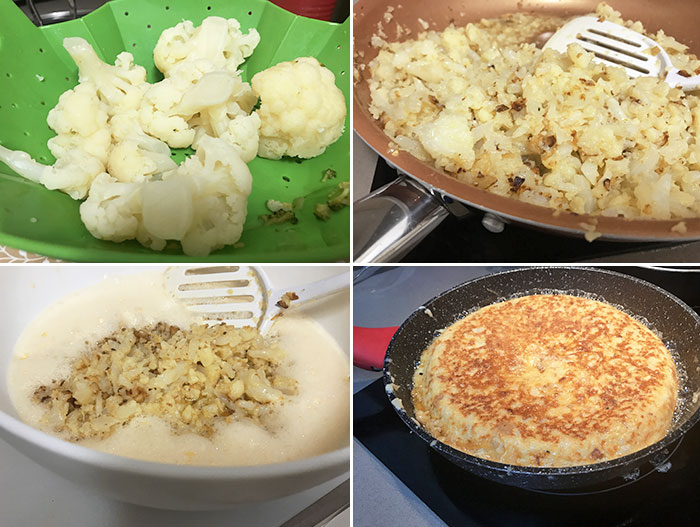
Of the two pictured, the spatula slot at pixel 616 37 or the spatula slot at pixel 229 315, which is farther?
the spatula slot at pixel 616 37

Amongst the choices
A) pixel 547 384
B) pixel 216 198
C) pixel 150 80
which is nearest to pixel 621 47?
pixel 547 384

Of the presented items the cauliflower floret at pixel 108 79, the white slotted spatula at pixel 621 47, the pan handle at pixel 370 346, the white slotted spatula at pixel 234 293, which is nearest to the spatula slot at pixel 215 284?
the white slotted spatula at pixel 234 293

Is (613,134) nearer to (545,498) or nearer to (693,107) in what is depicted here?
(693,107)

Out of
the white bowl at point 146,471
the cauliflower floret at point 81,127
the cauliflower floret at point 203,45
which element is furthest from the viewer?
the cauliflower floret at point 203,45

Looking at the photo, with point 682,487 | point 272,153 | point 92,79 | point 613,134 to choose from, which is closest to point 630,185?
point 613,134

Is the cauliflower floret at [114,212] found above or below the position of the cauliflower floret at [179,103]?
below

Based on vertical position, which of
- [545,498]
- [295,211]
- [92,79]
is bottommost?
[545,498]

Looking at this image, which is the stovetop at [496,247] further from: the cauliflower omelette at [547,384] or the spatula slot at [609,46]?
the spatula slot at [609,46]
